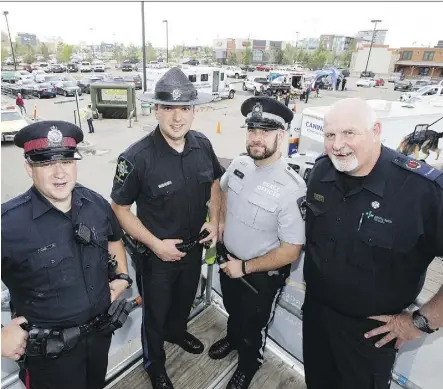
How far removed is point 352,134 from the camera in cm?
196

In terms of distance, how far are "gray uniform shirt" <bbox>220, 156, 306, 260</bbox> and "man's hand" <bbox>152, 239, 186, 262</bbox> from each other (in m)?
0.45

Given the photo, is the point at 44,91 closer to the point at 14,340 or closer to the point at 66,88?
the point at 66,88

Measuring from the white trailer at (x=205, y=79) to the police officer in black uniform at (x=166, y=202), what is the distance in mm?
20729

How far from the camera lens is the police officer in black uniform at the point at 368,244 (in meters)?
1.91

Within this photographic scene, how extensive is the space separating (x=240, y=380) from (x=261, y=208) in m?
1.44

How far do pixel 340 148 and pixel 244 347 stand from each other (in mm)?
1762

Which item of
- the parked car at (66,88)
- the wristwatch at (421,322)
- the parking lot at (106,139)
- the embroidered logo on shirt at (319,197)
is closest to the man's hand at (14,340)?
the embroidered logo on shirt at (319,197)

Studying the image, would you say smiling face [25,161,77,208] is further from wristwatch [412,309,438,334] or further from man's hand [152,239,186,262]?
wristwatch [412,309,438,334]

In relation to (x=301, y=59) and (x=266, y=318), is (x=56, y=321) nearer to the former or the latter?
(x=266, y=318)

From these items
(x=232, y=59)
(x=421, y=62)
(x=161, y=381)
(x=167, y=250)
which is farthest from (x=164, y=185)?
(x=232, y=59)

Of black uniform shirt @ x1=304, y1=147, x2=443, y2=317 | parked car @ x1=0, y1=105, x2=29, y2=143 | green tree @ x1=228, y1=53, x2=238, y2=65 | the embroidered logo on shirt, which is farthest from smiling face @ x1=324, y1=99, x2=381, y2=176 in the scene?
green tree @ x1=228, y1=53, x2=238, y2=65

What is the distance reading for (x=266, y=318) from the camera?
2.70m

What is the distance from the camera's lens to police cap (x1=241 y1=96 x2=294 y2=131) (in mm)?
A: 2430

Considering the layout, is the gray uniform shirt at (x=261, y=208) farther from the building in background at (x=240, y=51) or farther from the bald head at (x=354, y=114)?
the building in background at (x=240, y=51)
